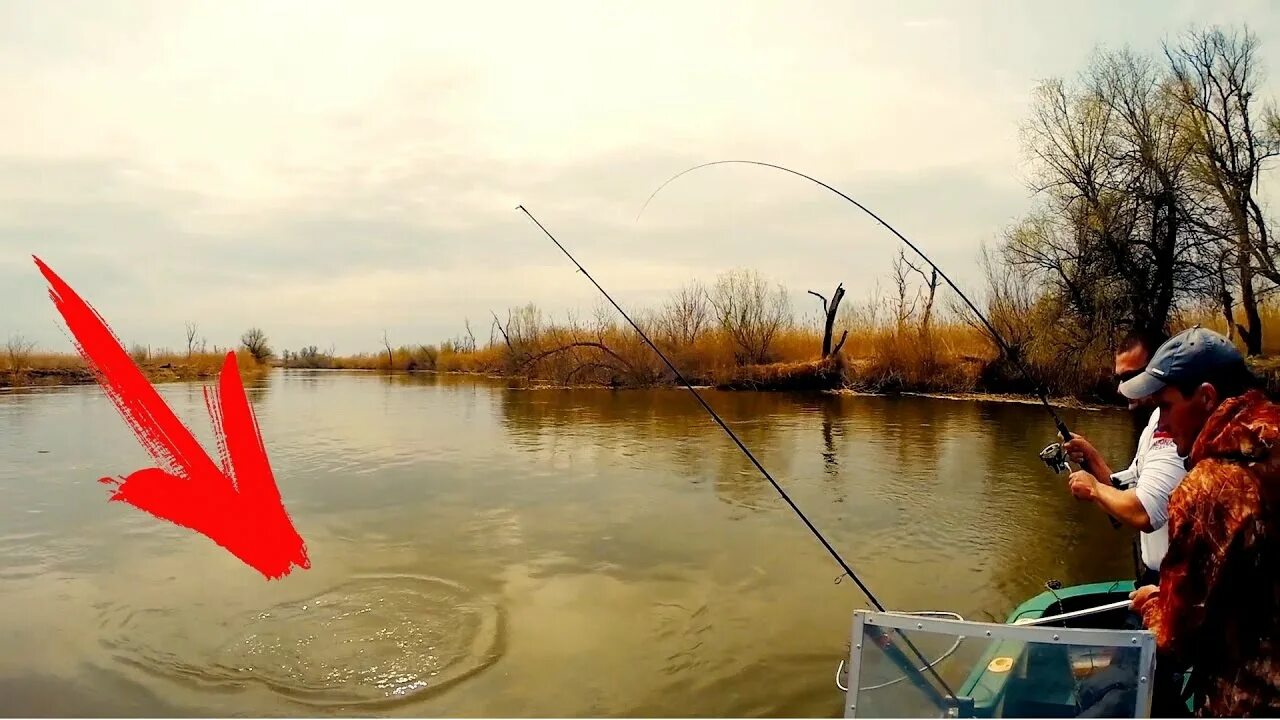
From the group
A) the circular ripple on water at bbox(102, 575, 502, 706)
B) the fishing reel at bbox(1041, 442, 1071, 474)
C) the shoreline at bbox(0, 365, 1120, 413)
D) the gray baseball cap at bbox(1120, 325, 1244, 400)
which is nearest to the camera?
the gray baseball cap at bbox(1120, 325, 1244, 400)

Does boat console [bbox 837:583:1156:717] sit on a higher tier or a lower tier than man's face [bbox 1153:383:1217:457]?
lower

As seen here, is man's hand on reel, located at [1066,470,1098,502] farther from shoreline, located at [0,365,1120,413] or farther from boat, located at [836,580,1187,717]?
shoreline, located at [0,365,1120,413]

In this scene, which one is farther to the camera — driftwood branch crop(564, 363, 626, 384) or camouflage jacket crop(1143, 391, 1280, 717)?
driftwood branch crop(564, 363, 626, 384)

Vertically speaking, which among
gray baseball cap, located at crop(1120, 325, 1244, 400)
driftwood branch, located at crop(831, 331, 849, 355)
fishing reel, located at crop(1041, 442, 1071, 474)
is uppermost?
driftwood branch, located at crop(831, 331, 849, 355)

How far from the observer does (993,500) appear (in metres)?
8.89

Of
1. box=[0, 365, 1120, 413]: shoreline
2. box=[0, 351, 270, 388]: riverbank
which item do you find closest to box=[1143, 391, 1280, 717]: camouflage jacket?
box=[0, 365, 1120, 413]: shoreline

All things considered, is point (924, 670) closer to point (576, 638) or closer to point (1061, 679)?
point (1061, 679)

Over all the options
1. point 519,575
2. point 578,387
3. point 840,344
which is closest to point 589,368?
point 578,387

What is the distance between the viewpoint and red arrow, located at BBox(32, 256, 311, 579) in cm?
382

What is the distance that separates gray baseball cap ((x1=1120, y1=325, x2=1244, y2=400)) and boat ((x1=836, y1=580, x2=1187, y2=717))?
739 millimetres

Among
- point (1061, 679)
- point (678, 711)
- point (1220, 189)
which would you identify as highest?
point (1220, 189)

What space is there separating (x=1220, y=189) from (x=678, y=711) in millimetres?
20109

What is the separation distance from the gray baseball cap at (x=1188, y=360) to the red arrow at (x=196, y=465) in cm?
394

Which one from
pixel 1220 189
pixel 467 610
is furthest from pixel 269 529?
pixel 1220 189
